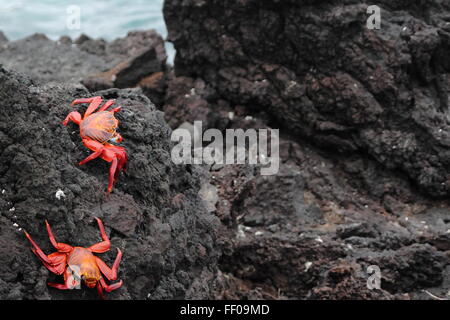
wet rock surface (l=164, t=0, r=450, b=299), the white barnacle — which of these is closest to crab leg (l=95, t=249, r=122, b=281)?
the white barnacle

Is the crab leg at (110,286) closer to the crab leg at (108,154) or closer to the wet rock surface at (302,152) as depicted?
the wet rock surface at (302,152)

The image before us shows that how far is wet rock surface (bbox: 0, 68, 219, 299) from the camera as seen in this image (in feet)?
12.2

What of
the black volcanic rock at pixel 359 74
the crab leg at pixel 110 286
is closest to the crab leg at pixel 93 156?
the crab leg at pixel 110 286

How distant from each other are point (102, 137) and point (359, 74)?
464 centimetres

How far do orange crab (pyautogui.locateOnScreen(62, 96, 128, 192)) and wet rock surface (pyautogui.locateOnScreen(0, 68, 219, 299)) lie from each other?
0.07m

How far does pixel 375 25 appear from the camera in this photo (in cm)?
774

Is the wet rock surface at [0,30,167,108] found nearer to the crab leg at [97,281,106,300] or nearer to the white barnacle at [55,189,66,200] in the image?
the white barnacle at [55,189,66,200]

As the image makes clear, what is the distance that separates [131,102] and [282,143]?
403 cm

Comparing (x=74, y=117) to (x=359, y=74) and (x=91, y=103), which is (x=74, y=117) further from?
(x=359, y=74)

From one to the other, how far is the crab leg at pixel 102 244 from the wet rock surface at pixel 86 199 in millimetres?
44

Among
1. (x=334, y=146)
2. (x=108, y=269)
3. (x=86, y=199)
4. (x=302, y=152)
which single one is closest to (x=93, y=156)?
(x=86, y=199)

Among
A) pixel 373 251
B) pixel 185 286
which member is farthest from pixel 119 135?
pixel 373 251

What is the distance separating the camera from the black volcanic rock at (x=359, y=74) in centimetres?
773
